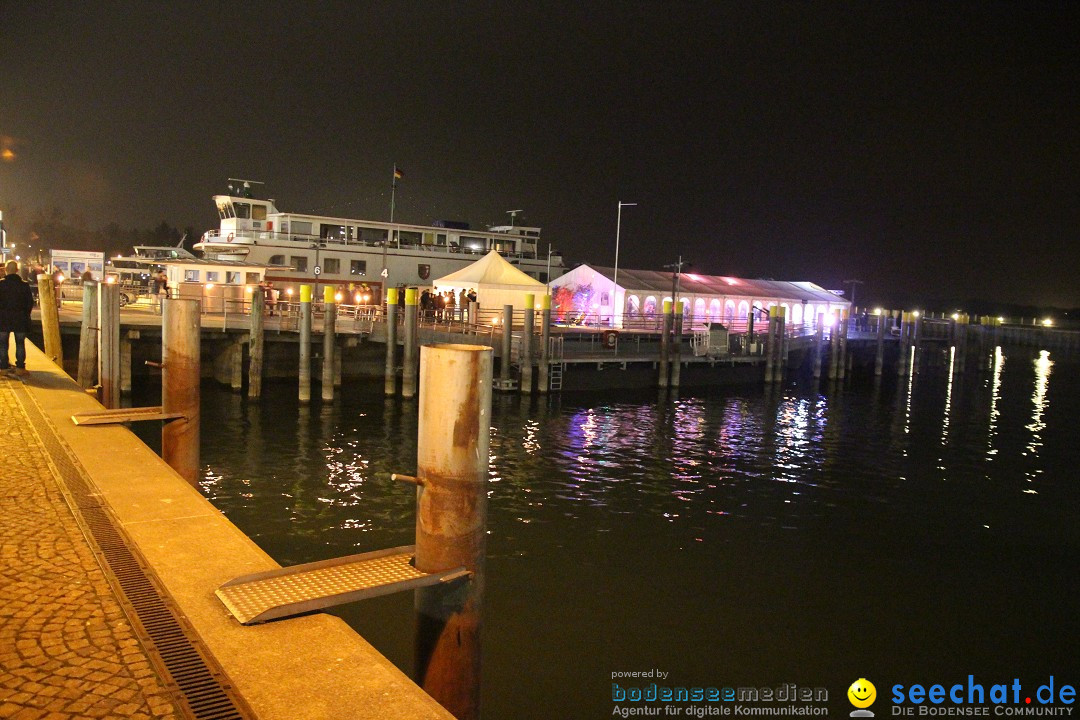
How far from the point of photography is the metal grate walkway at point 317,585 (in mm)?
4926

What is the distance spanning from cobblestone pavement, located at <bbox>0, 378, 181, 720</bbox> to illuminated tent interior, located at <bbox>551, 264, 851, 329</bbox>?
32.3 metres

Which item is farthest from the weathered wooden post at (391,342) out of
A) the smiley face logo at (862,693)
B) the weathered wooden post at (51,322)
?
the smiley face logo at (862,693)

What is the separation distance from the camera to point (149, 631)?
471 centimetres

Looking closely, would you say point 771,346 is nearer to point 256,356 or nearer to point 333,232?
point 256,356

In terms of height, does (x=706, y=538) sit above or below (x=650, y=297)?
below

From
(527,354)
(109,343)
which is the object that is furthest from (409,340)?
(109,343)

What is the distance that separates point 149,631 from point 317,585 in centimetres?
103

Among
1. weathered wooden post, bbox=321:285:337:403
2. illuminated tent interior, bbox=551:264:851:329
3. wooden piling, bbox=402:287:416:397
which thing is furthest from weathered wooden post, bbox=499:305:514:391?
illuminated tent interior, bbox=551:264:851:329

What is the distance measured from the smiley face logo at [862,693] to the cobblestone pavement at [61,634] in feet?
23.4

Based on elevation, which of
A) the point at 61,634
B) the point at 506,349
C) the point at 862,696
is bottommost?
the point at 862,696

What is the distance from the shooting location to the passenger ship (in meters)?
44.0

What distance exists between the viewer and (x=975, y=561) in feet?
42.9

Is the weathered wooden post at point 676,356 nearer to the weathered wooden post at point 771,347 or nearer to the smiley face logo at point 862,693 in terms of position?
the weathered wooden post at point 771,347

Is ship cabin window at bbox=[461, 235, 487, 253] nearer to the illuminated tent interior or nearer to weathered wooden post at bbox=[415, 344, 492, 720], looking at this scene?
the illuminated tent interior
